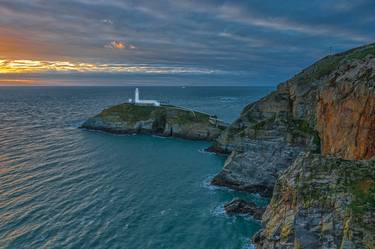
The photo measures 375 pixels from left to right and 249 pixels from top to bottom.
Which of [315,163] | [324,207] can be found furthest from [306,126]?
[324,207]

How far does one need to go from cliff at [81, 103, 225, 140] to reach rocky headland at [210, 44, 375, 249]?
23.1 metres

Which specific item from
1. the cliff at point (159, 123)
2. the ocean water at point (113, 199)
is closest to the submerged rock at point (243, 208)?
the ocean water at point (113, 199)

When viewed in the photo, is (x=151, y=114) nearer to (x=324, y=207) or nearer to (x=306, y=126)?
(x=306, y=126)

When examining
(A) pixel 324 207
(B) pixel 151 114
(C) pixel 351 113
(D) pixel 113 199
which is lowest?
(D) pixel 113 199

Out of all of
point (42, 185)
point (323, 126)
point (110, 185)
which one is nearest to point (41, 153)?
point (42, 185)

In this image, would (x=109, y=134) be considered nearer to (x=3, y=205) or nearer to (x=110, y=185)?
(x=110, y=185)

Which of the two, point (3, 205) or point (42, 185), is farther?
point (42, 185)

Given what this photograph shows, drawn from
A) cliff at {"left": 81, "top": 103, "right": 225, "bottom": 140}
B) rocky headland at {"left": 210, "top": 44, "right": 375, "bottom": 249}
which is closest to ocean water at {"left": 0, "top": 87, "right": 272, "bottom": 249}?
rocky headland at {"left": 210, "top": 44, "right": 375, "bottom": 249}

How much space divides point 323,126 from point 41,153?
59.1 m

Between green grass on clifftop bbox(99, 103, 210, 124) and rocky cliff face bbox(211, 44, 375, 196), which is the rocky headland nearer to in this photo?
rocky cliff face bbox(211, 44, 375, 196)

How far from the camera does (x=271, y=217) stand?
2684cm

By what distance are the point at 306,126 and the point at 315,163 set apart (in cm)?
3277

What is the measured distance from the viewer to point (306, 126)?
5534cm

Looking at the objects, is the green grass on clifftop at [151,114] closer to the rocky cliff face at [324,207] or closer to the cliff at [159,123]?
the cliff at [159,123]
